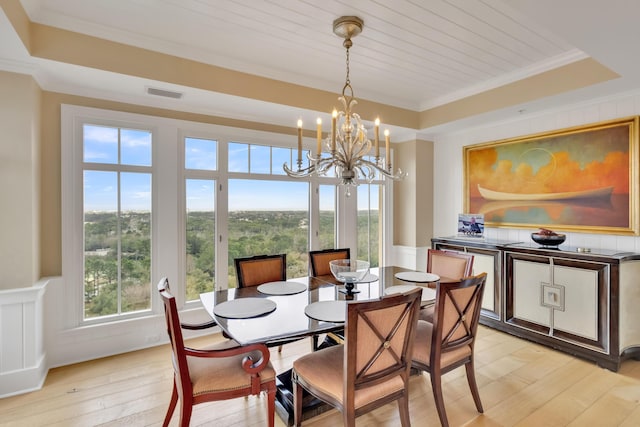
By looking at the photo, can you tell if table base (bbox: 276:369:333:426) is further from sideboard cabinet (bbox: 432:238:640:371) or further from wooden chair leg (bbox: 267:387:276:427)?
sideboard cabinet (bbox: 432:238:640:371)

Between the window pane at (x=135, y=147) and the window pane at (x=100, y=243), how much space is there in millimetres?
210

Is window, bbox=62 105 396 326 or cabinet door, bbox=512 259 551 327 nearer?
window, bbox=62 105 396 326

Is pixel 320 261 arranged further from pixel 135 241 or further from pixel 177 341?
pixel 135 241

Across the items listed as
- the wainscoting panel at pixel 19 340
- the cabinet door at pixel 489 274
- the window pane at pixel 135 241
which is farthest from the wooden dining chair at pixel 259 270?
the cabinet door at pixel 489 274

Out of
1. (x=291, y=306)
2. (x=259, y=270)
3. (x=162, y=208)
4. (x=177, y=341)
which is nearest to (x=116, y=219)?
(x=162, y=208)

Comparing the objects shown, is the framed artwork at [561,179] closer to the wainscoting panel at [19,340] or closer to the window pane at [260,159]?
the window pane at [260,159]

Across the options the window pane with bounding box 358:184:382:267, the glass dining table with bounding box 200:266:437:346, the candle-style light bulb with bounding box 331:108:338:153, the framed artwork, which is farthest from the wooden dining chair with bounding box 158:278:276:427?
the framed artwork

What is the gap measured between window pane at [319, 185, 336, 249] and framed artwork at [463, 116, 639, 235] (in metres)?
1.82

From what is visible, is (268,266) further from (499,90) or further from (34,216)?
(499,90)

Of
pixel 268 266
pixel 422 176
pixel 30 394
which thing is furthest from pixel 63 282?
pixel 422 176

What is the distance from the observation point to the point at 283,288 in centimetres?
255

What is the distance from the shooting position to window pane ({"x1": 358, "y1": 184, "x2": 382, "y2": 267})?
4723mm

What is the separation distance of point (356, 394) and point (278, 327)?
1.79ft

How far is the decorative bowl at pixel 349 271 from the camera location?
243 cm
